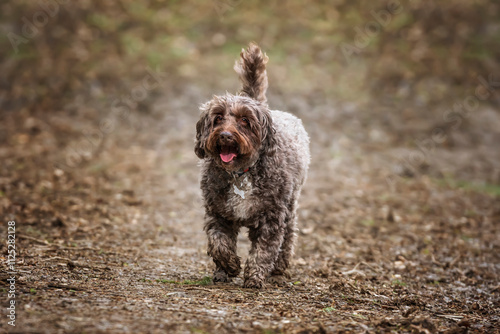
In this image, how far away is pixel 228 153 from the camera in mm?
5539

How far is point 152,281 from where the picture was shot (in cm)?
562

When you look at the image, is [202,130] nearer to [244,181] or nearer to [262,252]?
[244,181]

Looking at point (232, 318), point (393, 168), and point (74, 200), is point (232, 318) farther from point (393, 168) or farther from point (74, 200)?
point (393, 168)

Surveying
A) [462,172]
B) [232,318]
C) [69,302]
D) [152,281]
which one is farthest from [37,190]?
[462,172]

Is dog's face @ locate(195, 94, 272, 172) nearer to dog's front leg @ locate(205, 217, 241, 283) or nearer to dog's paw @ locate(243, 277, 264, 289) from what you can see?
dog's front leg @ locate(205, 217, 241, 283)

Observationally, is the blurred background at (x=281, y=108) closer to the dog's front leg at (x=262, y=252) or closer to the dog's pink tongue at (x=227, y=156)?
the dog's front leg at (x=262, y=252)

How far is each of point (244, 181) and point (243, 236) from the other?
9.94 ft

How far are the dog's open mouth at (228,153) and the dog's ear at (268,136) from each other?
1.21ft

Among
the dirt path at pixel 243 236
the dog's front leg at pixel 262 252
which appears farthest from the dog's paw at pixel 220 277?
the dog's front leg at pixel 262 252

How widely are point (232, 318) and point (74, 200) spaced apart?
219 inches

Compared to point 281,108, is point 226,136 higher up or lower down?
lower down

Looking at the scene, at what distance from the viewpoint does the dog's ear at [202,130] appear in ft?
18.7

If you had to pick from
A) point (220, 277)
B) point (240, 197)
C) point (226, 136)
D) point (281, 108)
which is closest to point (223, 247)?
point (220, 277)

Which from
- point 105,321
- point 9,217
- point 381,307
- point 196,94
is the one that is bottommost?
point 105,321
